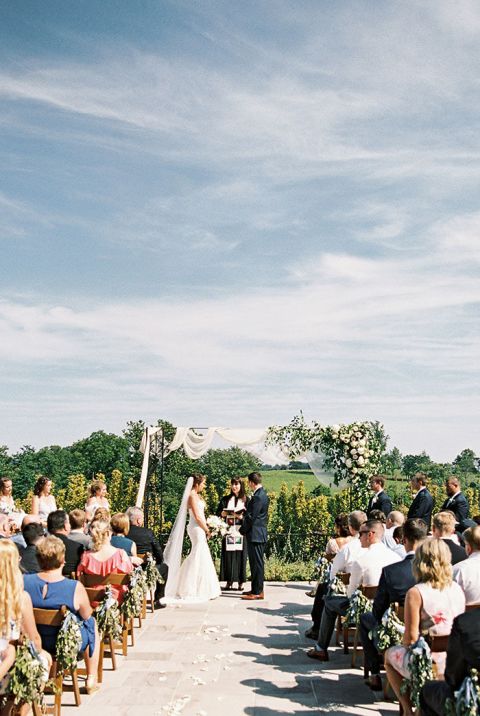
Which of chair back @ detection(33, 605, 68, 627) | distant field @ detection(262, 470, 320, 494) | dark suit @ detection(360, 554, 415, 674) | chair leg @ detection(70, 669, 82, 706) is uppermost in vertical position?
distant field @ detection(262, 470, 320, 494)

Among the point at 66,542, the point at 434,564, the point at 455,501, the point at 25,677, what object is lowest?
the point at 25,677

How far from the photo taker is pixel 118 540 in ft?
26.5

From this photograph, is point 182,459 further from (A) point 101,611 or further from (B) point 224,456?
(A) point 101,611

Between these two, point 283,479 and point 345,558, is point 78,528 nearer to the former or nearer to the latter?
point 345,558

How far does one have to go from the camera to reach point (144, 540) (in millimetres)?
9203

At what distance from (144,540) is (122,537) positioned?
1.09 m

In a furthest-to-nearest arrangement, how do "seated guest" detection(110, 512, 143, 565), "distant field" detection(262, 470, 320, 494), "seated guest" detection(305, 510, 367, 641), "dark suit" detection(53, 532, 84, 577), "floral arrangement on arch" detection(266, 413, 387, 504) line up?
"distant field" detection(262, 470, 320, 494) → "floral arrangement on arch" detection(266, 413, 387, 504) → "seated guest" detection(110, 512, 143, 565) → "seated guest" detection(305, 510, 367, 641) → "dark suit" detection(53, 532, 84, 577)

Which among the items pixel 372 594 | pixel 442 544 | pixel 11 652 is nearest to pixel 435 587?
pixel 442 544

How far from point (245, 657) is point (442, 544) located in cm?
337

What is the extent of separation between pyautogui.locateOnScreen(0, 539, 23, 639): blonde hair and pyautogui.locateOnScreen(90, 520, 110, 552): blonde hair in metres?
2.49

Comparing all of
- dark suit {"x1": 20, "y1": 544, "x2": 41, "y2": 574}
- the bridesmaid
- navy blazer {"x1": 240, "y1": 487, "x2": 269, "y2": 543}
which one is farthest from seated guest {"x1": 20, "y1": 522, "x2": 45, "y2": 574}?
navy blazer {"x1": 240, "y1": 487, "x2": 269, "y2": 543}

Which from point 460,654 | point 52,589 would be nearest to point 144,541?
point 52,589

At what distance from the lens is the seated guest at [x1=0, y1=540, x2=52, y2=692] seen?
429 centimetres

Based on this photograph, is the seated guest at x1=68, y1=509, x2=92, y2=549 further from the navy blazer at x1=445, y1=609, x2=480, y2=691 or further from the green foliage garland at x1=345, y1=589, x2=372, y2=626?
the navy blazer at x1=445, y1=609, x2=480, y2=691
